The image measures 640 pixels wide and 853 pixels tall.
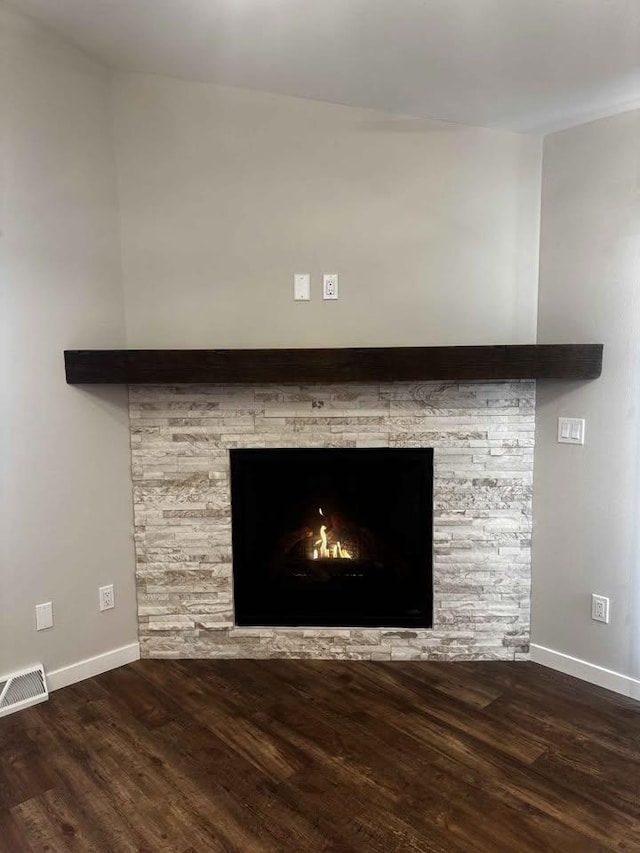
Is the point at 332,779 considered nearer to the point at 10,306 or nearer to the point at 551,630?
the point at 551,630

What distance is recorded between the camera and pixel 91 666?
2488 mm

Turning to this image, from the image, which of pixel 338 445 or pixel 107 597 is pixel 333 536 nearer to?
pixel 338 445

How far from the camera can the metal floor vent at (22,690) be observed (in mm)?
2207

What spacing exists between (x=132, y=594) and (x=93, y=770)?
0.82 meters

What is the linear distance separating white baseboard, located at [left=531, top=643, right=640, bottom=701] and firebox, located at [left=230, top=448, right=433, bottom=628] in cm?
52

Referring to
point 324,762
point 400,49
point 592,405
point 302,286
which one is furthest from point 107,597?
point 400,49

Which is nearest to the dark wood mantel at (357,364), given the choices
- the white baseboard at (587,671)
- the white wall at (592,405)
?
the white wall at (592,405)

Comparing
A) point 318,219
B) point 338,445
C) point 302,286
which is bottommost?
point 338,445

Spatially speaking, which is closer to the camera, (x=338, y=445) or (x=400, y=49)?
(x=400, y=49)

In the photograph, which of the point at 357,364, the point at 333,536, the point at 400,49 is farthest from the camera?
the point at 333,536

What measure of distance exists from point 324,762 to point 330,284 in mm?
1811

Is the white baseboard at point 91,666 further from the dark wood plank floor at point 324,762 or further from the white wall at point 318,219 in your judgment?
the white wall at point 318,219

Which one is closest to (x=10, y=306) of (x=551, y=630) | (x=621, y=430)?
(x=621, y=430)

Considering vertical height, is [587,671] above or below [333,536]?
below
